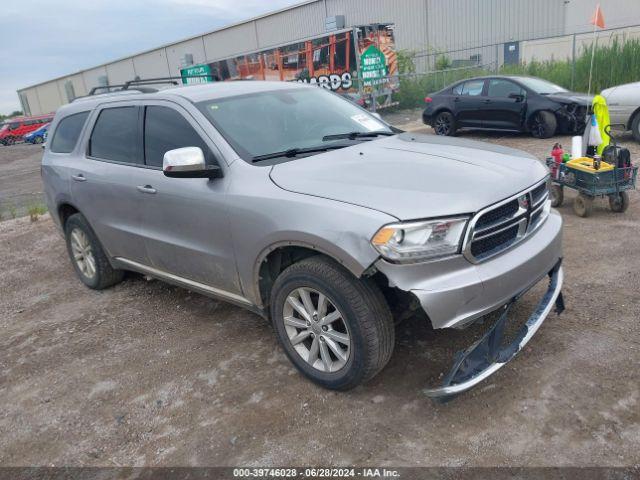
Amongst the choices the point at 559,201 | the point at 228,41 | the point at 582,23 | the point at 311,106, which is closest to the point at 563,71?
the point at 582,23

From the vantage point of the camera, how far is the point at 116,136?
4.52 metres

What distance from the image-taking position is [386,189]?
294 cm

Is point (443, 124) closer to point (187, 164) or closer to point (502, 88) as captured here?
point (502, 88)

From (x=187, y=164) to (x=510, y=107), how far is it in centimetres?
1062

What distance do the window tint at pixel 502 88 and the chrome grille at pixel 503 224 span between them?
986 cm

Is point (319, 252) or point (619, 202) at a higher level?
point (319, 252)

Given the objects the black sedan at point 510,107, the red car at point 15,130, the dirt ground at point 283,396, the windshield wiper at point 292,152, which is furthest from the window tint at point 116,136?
the red car at point 15,130

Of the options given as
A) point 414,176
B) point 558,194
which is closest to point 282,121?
point 414,176

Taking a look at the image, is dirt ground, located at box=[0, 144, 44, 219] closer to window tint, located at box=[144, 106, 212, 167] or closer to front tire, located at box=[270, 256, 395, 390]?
window tint, located at box=[144, 106, 212, 167]

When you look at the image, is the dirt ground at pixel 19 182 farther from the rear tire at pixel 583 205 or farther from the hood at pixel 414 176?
the rear tire at pixel 583 205

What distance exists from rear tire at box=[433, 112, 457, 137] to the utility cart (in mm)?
7368

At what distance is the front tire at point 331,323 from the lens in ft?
9.46

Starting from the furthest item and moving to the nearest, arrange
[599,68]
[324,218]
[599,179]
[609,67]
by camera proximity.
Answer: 1. [599,68]
2. [609,67]
3. [599,179]
4. [324,218]

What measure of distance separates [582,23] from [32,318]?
92.5ft
